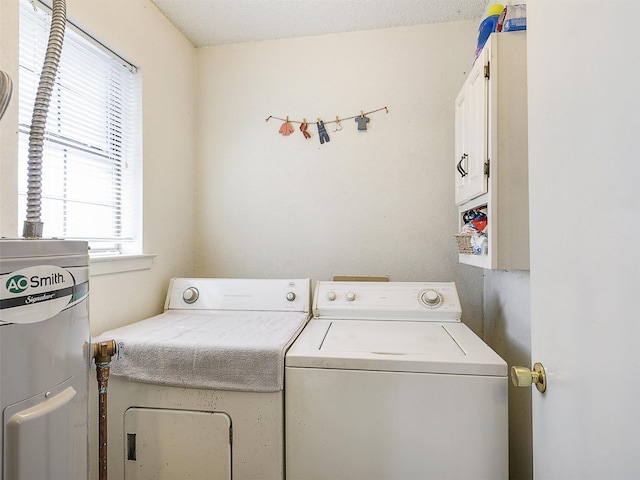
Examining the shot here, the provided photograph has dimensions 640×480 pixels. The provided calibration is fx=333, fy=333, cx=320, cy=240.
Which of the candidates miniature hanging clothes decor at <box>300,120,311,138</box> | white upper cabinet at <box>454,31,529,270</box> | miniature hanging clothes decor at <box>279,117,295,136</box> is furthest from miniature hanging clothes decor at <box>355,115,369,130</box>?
white upper cabinet at <box>454,31,529,270</box>

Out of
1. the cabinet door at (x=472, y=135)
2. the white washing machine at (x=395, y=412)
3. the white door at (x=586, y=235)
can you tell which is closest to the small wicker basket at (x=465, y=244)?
the cabinet door at (x=472, y=135)

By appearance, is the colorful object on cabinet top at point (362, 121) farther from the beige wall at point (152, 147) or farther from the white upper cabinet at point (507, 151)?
the beige wall at point (152, 147)

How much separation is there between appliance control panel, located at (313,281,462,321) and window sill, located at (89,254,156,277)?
0.91m

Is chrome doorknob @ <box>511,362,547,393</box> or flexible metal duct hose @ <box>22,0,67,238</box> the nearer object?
chrome doorknob @ <box>511,362,547,393</box>

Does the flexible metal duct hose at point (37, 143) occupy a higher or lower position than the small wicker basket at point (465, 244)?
higher

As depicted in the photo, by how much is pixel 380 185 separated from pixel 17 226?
174cm

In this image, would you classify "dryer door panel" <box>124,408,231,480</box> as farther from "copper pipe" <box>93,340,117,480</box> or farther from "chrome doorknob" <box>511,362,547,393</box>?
"chrome doorknob" <box>511,362,547,393</box>

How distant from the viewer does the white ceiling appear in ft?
6.14

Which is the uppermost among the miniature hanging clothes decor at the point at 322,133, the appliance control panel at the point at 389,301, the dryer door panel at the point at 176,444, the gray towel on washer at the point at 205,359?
the miniature hanging clothes decor at the point at 322,133

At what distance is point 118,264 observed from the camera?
1553 millimetres

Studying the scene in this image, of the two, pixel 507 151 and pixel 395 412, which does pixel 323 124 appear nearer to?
pixel 507 151

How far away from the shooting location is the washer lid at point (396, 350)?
1.08 metres

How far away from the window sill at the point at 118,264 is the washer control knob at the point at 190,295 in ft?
0.77

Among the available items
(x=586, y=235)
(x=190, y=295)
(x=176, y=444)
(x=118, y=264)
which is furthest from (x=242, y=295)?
(x=586, y=235)
